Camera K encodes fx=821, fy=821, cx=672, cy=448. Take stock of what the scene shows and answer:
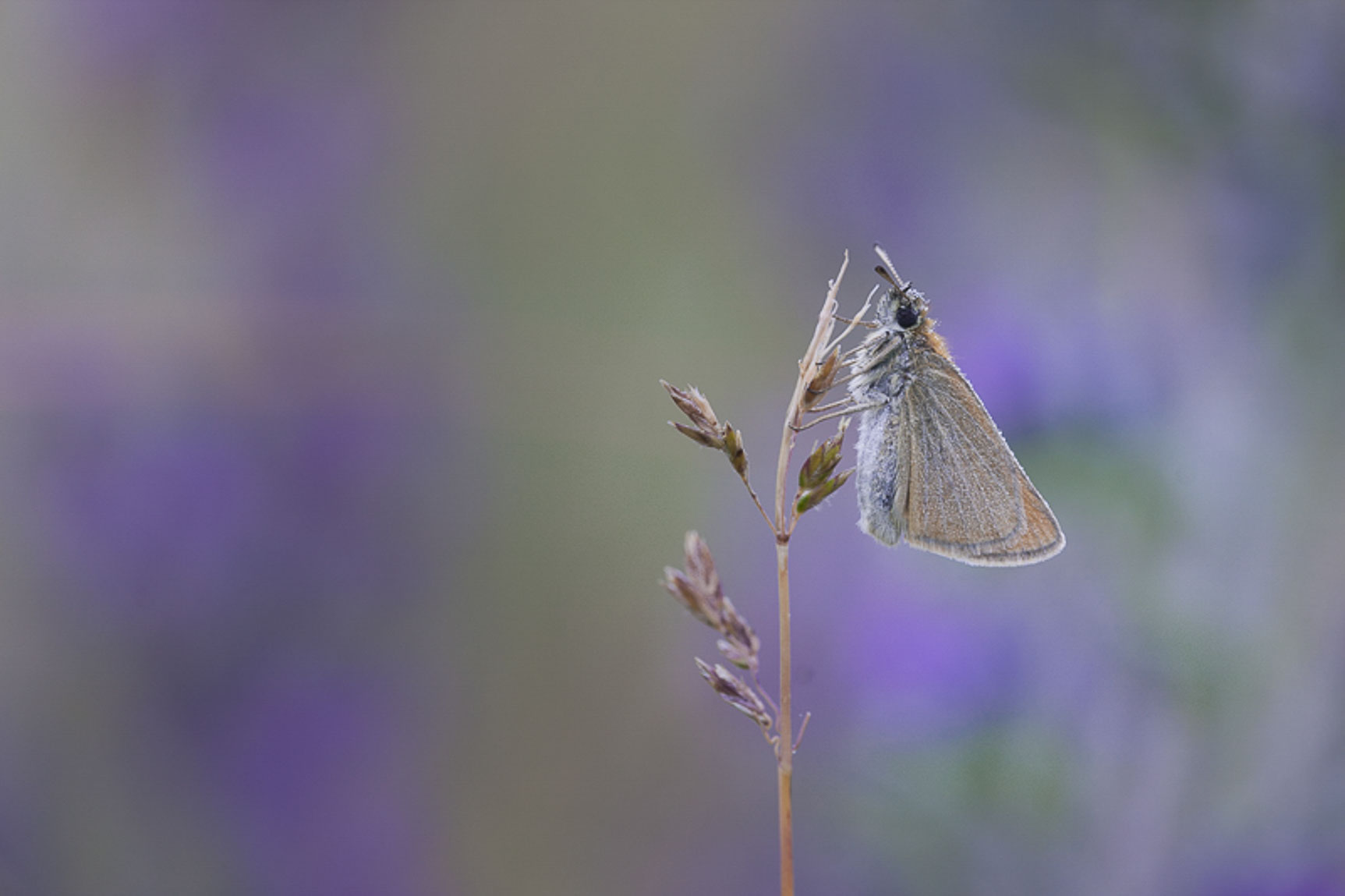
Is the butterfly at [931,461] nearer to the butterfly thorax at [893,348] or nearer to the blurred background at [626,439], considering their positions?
the butterfly thorax at [893,348]

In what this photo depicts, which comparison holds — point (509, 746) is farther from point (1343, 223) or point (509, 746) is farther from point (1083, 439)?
point (1343, 223)

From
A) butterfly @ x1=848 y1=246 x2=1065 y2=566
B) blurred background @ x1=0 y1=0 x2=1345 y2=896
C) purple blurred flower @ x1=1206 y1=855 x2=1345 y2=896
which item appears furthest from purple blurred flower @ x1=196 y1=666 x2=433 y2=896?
purple blurred flower @ x1=1206 y1=855 x2=1345 y2=896

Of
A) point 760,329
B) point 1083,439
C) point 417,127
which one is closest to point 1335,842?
point 1083,439

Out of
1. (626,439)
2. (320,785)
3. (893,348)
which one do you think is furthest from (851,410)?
(320,785)

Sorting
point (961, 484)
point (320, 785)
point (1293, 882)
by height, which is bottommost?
point (320, 785)

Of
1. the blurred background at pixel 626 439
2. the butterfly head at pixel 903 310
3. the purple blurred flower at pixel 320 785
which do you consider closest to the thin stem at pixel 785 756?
the butterfly head at pixel 903 310

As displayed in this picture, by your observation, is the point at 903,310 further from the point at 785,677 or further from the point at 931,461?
the point at 785,677
